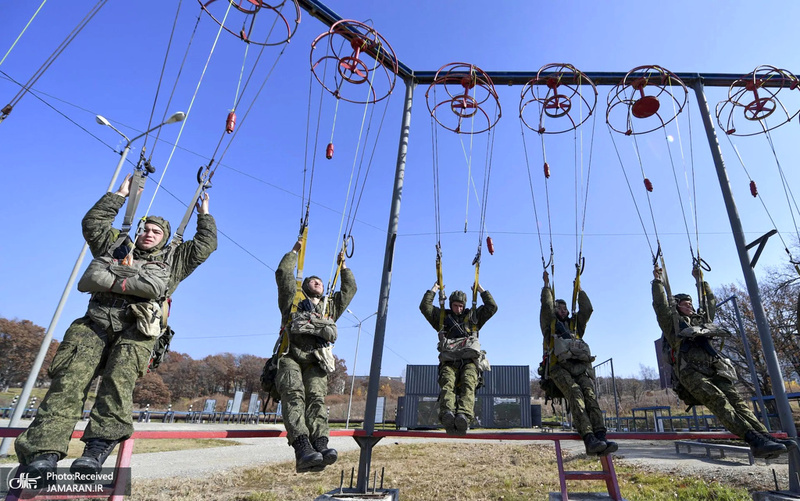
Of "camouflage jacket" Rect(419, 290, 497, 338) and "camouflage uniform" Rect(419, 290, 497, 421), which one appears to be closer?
"camouflage uniform" Rect(419, 290, 497, 421)

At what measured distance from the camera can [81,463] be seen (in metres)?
3.18

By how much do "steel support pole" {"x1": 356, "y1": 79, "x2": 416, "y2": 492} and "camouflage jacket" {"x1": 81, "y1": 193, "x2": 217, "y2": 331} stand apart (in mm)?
2761

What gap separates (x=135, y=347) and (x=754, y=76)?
412 inches

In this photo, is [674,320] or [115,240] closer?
[115,240]

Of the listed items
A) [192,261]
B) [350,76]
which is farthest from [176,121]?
[192,261]

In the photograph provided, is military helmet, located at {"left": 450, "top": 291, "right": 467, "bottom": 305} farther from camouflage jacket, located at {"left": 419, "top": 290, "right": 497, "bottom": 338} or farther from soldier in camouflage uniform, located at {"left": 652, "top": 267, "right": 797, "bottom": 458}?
soldier in camouflage uniform, located at {"left": 652, "top": 267, "right": 797, "bottom": 458}

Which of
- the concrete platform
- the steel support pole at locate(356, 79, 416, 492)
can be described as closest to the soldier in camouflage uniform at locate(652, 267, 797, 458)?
the concrete platform

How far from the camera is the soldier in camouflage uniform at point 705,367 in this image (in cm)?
550

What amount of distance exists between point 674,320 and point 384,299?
425cm

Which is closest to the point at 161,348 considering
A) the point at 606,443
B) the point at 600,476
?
the point at 606,443

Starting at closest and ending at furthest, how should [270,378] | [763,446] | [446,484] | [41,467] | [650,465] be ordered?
[41,467] < [270,378] < [763,446] < [446,484] < [650,465]

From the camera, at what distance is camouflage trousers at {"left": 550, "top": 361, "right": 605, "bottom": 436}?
19.0 feet

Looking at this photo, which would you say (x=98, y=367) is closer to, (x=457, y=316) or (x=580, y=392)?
(x=457, y=316)

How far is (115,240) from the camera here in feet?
13.8
